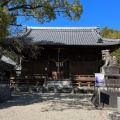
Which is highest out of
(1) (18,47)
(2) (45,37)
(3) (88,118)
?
(2) (45,37)

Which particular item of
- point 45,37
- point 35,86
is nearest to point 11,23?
point 35,86

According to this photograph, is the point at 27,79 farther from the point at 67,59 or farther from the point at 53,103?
the point at 53,103

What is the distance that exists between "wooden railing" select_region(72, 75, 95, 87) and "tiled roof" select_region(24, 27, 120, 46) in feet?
10.8

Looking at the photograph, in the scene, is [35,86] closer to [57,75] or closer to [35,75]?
[35,75]

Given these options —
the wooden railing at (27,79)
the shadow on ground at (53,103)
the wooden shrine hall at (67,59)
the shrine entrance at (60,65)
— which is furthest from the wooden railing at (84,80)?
the shadow on ground at (53,103)

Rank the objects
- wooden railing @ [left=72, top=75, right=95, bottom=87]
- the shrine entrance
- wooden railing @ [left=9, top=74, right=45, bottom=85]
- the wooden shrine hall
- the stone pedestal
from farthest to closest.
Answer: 1. the shrine entrance
2. the wooden shrine hall
3. wooden railing @ [left=9, top=74, right=45, bottom=85]
4. wooden railing @ [left=72, top=75, right=95, bottom=87]
5. the stone pedestal

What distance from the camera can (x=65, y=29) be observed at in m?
27.2

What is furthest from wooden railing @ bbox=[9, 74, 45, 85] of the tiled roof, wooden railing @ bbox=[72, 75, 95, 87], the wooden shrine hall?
the tiled roof

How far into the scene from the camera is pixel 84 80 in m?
20.7

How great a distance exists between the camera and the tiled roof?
21605 mm

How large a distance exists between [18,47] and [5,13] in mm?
6633

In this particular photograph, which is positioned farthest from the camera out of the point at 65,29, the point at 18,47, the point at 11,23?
the point at 65,29

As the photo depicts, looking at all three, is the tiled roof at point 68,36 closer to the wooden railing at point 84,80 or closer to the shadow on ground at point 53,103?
the wooden railing at point 84,80

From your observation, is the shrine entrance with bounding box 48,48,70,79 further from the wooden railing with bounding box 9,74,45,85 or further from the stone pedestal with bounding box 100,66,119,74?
the stone pedestal with bounding box 100,66,119,74
